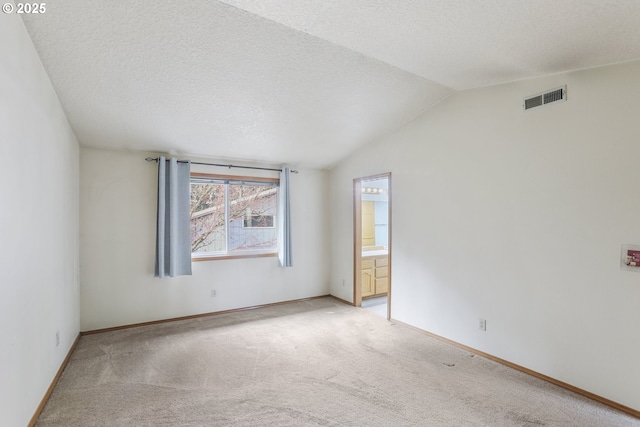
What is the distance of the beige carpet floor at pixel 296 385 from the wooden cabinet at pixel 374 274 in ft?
4.58

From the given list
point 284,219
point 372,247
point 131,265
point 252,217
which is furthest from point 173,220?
point 372,247

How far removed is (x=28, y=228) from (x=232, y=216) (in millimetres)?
2709

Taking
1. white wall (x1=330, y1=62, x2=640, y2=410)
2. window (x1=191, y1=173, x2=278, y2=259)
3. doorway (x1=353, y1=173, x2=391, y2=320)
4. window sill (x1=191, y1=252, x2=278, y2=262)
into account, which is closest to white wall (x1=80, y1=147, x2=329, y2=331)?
window sill (x1=191, y1=252, x2=278, y2=262)

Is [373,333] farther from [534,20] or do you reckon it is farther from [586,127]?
[534,20]

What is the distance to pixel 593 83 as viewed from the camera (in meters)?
2.34

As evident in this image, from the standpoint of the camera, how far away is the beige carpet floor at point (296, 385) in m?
2.11

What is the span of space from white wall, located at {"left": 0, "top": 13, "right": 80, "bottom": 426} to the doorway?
342cm

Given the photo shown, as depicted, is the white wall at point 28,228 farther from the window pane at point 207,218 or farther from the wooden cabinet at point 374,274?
the wooden cabinet at point 374,274

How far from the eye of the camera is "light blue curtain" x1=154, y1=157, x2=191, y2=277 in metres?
3.86

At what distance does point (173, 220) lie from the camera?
391 centimetres

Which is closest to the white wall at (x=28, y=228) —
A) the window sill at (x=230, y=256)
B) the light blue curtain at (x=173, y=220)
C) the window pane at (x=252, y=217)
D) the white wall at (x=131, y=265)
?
the white wall at (x=131, y=265)

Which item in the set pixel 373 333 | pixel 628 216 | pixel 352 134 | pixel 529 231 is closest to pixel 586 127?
pixel 628 216

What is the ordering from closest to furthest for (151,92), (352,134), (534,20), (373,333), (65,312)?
(534,20), (151,92), (65,312), (373,333), (352,134)

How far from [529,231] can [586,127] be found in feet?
2.95
